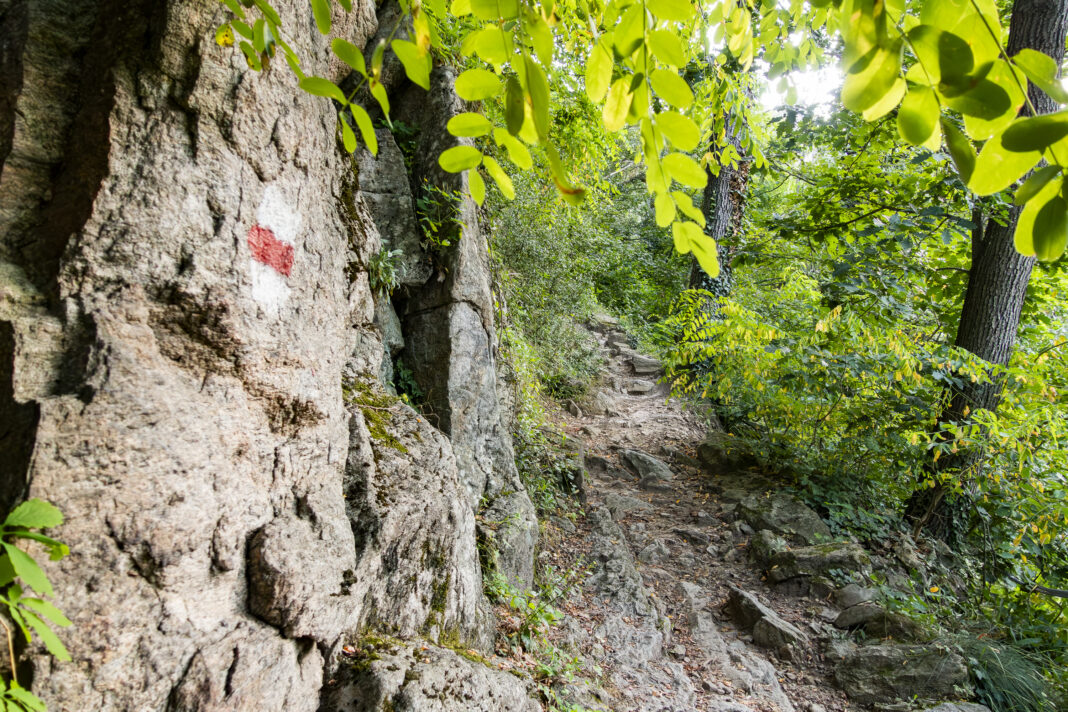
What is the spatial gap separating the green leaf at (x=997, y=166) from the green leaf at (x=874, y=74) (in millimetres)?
152

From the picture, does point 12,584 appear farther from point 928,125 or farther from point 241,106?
point 928,125

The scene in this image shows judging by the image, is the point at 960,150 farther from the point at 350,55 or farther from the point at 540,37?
the point at 350,55

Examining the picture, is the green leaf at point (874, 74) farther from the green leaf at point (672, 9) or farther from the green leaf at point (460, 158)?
the green leaf at point (460, 158)

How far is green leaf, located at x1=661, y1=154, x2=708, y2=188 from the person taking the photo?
0.96 m

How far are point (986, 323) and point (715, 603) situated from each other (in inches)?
163

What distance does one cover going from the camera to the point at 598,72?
0.90m

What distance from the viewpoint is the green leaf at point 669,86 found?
0.89 metres

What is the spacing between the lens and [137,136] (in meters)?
1.60

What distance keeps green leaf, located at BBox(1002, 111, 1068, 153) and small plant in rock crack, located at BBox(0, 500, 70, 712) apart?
1716 mm

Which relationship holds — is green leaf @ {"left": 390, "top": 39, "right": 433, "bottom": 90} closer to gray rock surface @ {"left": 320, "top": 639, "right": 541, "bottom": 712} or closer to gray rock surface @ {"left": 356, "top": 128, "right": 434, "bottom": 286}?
gray rock surface @ {"left": 320, "top": 639, "right": 541, "bottom": 712}

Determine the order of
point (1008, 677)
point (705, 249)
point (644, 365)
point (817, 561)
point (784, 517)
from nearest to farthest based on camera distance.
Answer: point (705, 249), point (1008, 677), point (817, 561), point (784, 517), point (644, 365)

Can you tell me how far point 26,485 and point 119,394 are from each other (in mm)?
281

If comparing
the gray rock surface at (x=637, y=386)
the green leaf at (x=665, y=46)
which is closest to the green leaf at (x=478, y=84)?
the green leaf at (x=665, y=46)

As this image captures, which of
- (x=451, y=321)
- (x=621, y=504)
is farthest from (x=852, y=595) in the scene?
(x=451, y=321)
